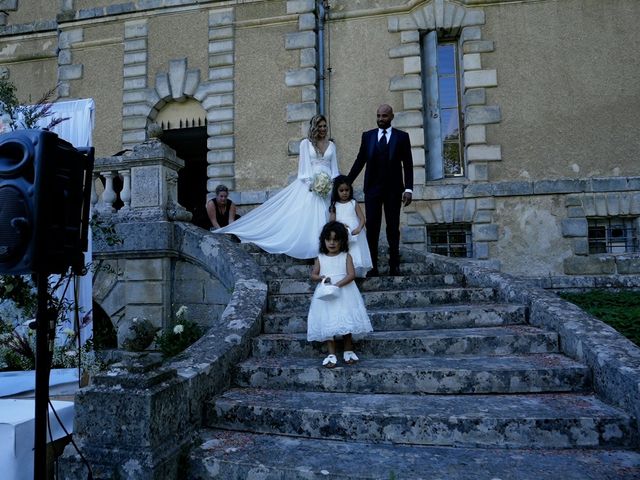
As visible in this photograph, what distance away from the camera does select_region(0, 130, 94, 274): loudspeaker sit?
2121 millimetres

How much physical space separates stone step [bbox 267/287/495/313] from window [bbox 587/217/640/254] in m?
4.66

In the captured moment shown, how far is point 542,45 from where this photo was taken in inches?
326

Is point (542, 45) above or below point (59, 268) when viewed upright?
above

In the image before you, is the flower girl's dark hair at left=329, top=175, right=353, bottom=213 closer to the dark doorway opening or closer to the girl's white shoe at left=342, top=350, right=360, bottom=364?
the girl's white shoe at left=342, top=350, right=360, bottom=364

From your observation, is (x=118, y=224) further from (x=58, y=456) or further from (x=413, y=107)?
(x=413, y=107)

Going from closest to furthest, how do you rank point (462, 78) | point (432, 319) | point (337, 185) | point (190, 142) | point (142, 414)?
point (142, 414), point (432, 319), point (337, 185), point (462, 78), point (190, 142)

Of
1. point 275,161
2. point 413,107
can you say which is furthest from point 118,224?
point 413,107

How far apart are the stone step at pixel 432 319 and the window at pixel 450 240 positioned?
166 inches

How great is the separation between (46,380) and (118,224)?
12.0ft

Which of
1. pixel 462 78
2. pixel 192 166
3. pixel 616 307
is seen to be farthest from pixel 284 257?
pixel 192 166

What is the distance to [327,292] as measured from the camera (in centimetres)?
354

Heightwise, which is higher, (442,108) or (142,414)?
(442,108)

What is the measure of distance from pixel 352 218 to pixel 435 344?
5.48ft

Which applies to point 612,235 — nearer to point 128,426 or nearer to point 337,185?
point 337,185
